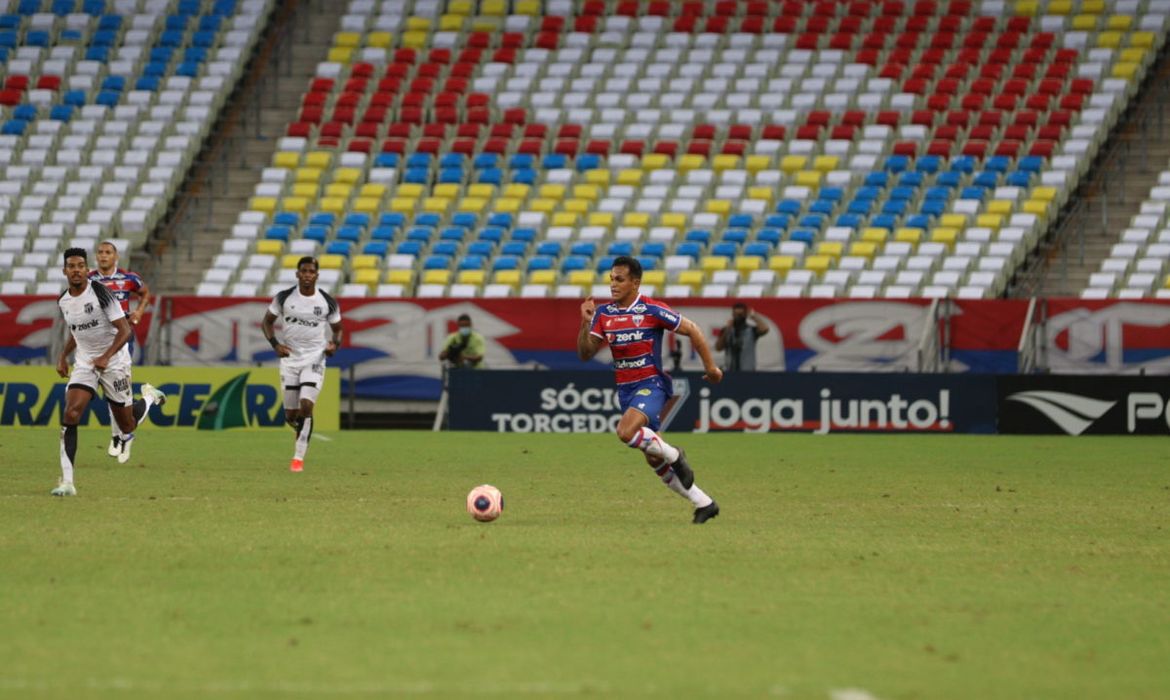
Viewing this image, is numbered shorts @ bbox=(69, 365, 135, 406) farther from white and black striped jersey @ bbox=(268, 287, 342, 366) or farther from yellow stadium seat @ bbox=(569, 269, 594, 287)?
yellow stadium seat @ bbox=(569, 269, 594, 287)

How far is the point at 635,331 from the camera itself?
47.8 feet

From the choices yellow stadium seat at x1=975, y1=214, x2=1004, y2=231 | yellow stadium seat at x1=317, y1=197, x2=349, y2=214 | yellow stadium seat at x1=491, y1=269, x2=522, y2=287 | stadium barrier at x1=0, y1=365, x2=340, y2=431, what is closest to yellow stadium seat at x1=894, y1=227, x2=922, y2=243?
yellow stadium seat at x1=975, y1=214, x2=1004, y2=231

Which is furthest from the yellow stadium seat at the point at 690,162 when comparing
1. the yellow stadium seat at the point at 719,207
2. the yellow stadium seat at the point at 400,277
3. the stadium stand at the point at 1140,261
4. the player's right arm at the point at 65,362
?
the player's right arm at the point at 65,362

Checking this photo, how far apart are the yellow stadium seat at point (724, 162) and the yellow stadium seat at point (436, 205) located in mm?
5522

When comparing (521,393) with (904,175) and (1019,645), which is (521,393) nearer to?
(904,175)

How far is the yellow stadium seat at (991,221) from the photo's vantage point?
35969 mm

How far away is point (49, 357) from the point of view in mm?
31797

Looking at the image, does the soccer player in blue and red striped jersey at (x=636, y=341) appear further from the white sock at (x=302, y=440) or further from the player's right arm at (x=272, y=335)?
the player's right arm at (x=272, y=335)

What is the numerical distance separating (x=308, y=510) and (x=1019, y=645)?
7.61 metres

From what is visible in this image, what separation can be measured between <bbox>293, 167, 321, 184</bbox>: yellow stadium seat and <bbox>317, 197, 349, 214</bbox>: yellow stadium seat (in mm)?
1086

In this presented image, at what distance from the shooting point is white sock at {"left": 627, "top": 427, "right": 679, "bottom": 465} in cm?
1380

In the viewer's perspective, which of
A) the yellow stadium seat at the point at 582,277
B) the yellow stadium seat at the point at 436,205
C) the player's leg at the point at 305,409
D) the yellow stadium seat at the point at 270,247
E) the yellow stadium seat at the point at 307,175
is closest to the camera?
the player's leg at the point at 305,409

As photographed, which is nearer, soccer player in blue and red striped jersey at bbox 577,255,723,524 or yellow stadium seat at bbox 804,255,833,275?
soccer player in blue and red striped jersey at bbox 577,255,723,524

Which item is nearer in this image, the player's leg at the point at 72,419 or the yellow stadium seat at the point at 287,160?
the player's leg at the point at 72,419
